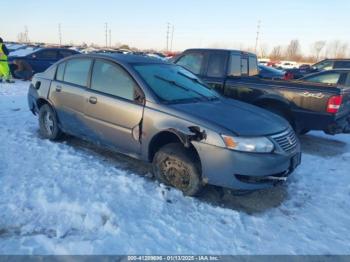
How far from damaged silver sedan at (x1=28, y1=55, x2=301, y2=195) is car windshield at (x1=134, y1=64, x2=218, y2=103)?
2 cm

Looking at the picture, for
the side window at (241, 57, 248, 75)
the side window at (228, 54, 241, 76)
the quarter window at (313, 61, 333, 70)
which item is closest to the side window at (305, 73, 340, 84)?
the side window at (241, 57, 248, 75)

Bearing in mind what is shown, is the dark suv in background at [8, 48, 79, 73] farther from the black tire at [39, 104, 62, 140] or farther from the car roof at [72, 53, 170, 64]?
the car roof at [72, 53, 170, 64]

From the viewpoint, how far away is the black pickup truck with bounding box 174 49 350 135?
Result: 5.93 m

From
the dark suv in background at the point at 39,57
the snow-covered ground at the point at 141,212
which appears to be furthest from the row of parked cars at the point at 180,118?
the dark suv in background at the point at 39,57

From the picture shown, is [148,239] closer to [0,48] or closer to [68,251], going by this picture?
[68,251]

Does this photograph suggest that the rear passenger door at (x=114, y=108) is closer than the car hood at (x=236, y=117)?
No

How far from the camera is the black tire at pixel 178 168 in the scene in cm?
Answer: 393

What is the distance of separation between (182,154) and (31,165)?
2214 mm

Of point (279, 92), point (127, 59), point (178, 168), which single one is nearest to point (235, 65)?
point (279, 92)

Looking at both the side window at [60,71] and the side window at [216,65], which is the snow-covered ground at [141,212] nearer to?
the side window at [60,71]

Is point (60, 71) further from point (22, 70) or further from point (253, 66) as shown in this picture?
point (22, 70)

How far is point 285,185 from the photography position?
4605 millimetres

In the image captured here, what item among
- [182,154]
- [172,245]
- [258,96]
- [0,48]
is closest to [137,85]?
[182,154]

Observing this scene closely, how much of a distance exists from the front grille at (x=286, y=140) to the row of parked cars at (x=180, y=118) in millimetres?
14
